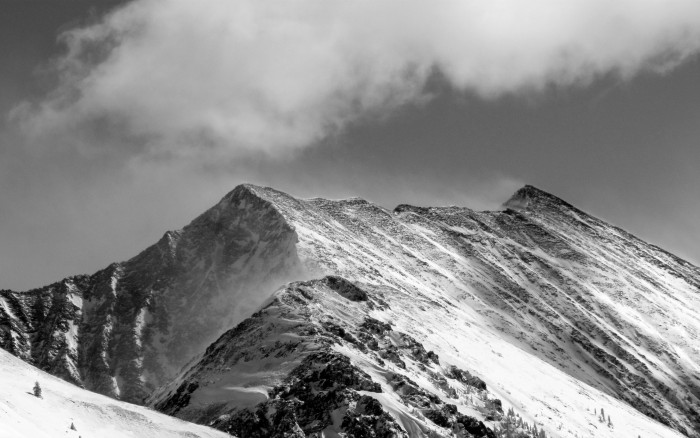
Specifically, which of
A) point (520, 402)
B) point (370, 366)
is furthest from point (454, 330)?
point (370, 366)

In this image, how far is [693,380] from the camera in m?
154

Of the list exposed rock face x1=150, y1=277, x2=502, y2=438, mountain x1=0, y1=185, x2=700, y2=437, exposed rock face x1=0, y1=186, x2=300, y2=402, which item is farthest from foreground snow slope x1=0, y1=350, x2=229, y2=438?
exposed rock face x1=0, y1=186, x2=300, y2=402

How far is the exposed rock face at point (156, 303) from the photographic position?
130875mm

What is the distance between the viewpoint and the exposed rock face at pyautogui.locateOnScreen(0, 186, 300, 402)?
130875 mm

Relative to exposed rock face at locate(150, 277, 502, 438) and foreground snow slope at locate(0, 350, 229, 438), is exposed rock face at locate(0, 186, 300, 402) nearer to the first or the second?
exposed rock face at locate(150, 277, 502, 438)

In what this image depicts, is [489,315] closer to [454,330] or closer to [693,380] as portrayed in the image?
[454,330]

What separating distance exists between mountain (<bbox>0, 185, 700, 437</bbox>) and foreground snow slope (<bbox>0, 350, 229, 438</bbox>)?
23.6 meters

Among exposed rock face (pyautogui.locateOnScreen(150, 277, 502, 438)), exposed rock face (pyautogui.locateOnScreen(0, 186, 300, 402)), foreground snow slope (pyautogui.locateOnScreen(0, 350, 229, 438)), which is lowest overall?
foreground snow slope (pyautogui.locateOnScreen(0, 350, 229, 438))

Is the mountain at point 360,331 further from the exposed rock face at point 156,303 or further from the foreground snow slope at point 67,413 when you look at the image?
the foreground snow slope at point 67,413

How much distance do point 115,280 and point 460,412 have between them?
327 feet

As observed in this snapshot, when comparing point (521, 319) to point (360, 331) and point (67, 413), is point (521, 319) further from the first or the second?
point (67, 413)

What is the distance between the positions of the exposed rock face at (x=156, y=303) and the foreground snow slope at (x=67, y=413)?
74.1 metres

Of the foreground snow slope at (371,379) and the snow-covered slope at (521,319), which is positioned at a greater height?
the snow-covered slope at (521,319)

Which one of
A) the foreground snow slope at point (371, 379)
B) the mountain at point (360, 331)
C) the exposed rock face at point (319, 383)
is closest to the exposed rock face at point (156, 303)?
the mountain at point (360, 331)
